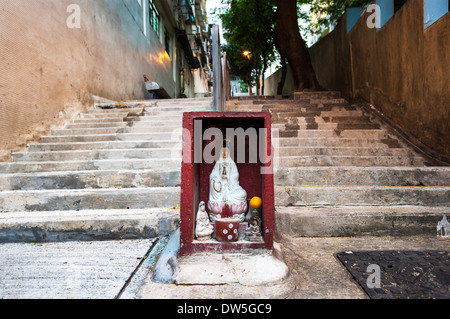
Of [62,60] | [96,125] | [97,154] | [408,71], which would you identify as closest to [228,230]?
[97,154]

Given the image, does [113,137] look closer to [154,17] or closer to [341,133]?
[341,133]

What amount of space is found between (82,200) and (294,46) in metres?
8.11

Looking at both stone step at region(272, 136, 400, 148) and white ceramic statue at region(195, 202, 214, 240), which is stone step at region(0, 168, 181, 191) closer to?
white ceramic statue at region(195, 202, 214, 240)

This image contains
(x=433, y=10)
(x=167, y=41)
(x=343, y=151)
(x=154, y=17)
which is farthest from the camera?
(x=167, y=41)

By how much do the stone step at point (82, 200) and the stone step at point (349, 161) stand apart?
5.92 feet

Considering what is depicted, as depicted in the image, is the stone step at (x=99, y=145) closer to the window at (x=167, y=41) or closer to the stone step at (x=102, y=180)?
the stone step at (x=102, y=180)

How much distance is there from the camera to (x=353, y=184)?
359 centimetres

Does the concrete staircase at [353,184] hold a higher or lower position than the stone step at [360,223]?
higher

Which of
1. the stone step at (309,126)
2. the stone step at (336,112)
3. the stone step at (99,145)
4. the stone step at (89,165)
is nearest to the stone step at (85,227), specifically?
the stone step at (89,165)

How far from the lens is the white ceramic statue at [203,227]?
233 centimetres

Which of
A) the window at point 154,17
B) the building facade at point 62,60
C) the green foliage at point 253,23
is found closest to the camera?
the building facade at point 62,60

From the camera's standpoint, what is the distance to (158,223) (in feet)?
9.64

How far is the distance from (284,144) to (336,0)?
38.6ft
